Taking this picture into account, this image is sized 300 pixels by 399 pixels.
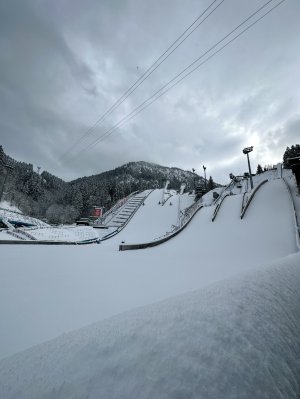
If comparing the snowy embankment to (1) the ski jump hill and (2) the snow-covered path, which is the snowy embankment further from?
(2) the snow-covered path

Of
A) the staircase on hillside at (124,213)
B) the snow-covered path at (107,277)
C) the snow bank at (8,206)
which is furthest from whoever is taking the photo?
the snow bank at (8,206)

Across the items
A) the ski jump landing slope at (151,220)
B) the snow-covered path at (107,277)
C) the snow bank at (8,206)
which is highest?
the snow bank at (8,206)

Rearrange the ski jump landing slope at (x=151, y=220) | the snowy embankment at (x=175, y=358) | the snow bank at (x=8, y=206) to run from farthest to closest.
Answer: the snow bank at (x=8, y=206) < the ski jump landing slope at (x=151, y=220) < the snowy embankment at (x=175, y=358)

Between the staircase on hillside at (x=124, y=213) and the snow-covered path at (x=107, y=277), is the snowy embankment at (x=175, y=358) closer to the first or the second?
the snow-covered path at (x=107, y=277)

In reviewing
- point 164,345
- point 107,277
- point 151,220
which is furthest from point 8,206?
point 164,345

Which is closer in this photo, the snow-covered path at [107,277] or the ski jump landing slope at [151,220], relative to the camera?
the snow-covered path at [107,277]

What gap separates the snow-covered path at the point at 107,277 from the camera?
12.2ft

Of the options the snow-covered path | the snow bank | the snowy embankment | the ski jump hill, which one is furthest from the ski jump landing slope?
the snow bank

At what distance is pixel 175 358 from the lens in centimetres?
105

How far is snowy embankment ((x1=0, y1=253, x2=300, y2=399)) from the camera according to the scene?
900mm

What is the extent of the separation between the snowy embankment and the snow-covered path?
2234 mm

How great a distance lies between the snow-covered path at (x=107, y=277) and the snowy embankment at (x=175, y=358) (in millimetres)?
2234

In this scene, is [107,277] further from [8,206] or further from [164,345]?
[8,206]

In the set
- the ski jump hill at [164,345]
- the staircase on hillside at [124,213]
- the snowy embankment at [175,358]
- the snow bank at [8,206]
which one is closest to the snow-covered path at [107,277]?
the ski jump hill at [164,345]
